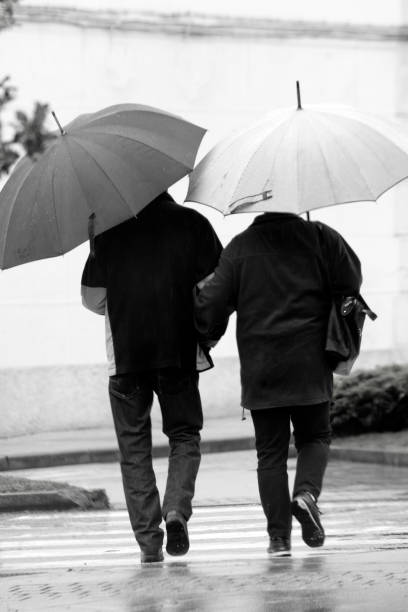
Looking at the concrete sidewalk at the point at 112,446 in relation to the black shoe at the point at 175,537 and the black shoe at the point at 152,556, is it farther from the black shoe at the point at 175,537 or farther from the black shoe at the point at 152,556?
the black shoe at the point at 175,537

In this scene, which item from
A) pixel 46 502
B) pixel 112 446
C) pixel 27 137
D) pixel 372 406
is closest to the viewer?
pixel 27 137

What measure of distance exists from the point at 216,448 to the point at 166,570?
9.11 meters

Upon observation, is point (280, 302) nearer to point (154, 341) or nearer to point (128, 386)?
point (154, 341)

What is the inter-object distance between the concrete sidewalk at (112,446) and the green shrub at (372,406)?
0.12 m

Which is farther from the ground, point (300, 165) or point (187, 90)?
point (300, 165)

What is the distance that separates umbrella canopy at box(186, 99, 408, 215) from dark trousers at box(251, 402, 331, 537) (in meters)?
0.90

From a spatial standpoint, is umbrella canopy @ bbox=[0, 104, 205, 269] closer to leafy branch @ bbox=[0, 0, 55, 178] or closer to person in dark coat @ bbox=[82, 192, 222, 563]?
person in dark coat @ bbox=[82, 192, 222, 563]

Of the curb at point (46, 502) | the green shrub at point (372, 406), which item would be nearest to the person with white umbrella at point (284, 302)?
the curb at point (46, 502)

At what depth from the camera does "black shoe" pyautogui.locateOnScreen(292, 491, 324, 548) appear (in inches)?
283

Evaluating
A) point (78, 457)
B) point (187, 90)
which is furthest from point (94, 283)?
point (187, 90)

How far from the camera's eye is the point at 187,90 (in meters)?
18.8

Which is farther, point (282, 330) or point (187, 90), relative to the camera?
point (187, 90)

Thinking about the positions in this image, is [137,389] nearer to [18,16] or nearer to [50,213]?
[50,213]

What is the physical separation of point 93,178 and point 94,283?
1.58ft
